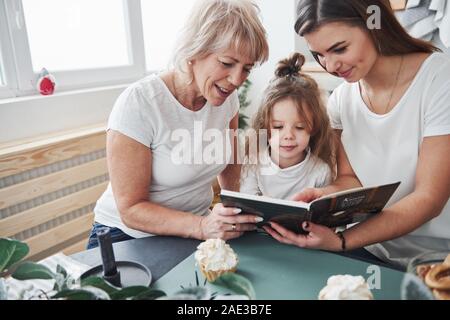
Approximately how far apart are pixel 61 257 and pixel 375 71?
949 mm

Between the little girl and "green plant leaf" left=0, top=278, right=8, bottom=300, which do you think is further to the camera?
the little girl

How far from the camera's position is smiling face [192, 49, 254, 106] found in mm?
1006

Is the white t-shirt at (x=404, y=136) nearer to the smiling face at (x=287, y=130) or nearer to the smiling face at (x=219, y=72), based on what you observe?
the smiling face at (x=287, y=130)

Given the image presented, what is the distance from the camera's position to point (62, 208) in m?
1.71

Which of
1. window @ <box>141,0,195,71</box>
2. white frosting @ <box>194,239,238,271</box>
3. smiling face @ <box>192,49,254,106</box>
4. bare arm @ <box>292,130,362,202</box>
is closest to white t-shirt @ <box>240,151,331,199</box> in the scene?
bare arm @ <box>292,130,362,202</box>

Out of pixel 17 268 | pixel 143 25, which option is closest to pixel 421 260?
pixel 17 268

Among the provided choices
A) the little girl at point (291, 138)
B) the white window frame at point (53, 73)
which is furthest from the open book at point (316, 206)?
the white window frame at point (53, 73)

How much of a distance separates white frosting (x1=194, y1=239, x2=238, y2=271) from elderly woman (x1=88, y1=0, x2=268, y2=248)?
5.0 inches

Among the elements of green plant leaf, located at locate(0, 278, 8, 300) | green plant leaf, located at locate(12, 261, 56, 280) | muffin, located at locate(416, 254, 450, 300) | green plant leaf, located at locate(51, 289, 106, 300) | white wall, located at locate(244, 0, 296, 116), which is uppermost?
white wall, located at locate(244, 0, 296, 116)

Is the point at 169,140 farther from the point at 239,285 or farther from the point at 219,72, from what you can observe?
the point at 239,285

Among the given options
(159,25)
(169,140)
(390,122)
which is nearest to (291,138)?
(390,122)

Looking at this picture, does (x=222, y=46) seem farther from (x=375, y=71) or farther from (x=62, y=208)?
(x=62, y=208)

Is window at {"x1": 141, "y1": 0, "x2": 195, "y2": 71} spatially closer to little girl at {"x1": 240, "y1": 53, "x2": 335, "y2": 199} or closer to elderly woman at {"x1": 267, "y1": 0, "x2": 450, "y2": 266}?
little girl at {"x1": 240, "y1": 53, "x2": 335, "y2": 199}

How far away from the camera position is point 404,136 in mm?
1019
